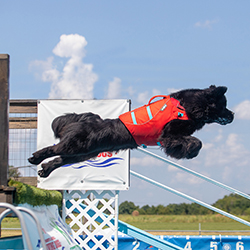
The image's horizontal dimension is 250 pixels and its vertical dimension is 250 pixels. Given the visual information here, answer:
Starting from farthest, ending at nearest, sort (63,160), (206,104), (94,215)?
(94,215), (63,160), (206,104)

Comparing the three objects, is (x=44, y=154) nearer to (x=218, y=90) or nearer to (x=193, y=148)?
(x=193, y=148)

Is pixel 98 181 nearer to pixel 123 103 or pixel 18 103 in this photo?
pixel 123 103

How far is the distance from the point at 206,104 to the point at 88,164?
8.85 feet

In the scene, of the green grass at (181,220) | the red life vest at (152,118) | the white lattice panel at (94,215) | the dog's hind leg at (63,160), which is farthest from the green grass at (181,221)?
the red life vest at (152,118)

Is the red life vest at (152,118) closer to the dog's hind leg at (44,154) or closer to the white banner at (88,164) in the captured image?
the dog's hind leg at (44,154)

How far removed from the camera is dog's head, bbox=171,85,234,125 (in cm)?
242

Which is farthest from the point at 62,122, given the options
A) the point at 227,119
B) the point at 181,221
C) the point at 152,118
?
the point at 181,221

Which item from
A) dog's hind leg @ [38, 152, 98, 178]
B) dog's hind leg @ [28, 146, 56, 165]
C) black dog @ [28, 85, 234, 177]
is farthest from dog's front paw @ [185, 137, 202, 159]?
dog's hind leg @ [28, 146, 56, 165]

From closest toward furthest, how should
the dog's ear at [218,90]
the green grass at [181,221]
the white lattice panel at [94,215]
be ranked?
the dog's ear at [218,90], the white lattice panel at [94,215], the green grass at [181,221]

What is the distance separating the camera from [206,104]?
2438 mm

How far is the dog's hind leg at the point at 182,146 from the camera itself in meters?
2.34

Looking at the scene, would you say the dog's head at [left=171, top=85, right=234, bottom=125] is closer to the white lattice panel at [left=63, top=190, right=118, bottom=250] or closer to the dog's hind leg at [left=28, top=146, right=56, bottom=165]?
the dog's hind leg at [left=28, top=146, right=56, bottom=165]

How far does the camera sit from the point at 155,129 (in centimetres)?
241

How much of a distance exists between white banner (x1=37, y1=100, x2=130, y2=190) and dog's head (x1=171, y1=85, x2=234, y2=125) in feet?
7.70
